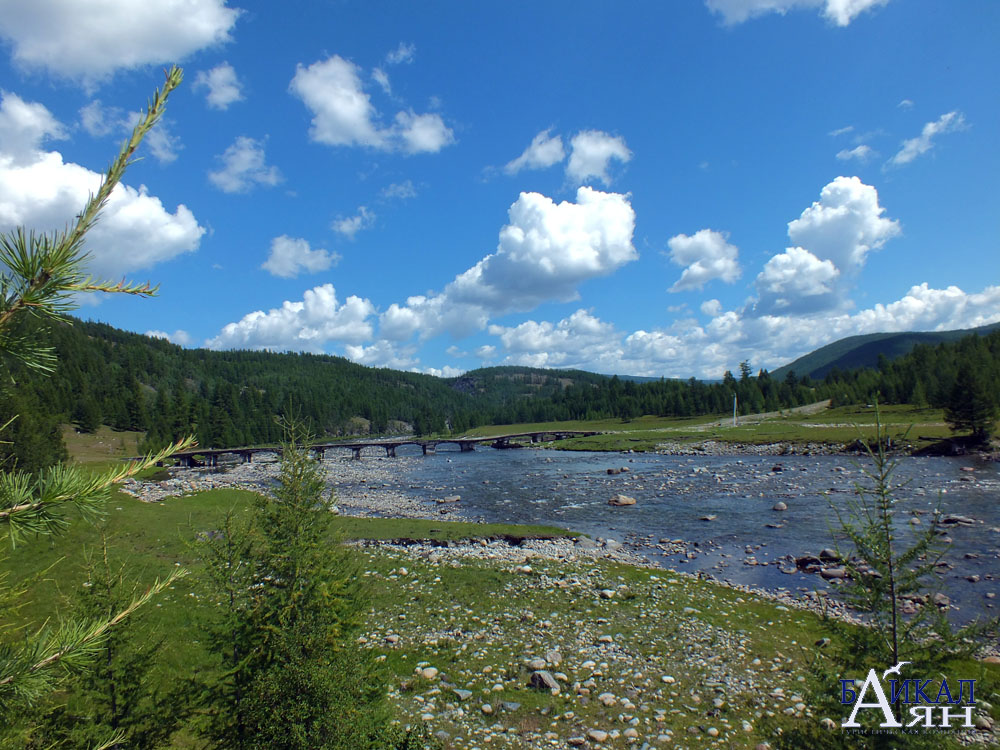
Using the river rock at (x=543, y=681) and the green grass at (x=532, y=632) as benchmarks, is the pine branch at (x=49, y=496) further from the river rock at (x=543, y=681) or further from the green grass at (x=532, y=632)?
the river rock at (x=543, y=681)

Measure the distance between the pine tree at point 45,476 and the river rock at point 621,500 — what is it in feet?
123

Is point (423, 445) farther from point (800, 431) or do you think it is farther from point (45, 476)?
point (45, 476)

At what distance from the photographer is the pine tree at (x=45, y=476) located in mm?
2766

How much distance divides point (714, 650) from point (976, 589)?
11.8 m

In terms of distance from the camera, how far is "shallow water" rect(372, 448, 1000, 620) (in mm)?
21120

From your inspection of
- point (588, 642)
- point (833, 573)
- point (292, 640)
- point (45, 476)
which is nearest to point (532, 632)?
point (588, 642)

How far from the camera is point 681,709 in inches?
430

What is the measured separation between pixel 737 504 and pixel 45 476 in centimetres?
3836

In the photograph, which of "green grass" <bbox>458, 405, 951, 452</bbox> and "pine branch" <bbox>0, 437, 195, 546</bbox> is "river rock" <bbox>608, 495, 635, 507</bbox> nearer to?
"pine branch" <bbox>0, 437, 195, 546</bbox>

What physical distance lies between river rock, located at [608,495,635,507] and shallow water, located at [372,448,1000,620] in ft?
2.25

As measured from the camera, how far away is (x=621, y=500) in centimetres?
3812

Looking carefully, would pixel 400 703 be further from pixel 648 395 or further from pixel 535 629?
pixel 648 395

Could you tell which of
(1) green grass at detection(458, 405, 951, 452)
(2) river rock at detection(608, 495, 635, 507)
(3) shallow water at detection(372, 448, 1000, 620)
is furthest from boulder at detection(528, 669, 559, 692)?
(1) green grass at detection(458, 405, 951, 452)

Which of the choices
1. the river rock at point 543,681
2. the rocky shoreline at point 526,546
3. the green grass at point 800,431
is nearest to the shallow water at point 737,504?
the rocky shoreline at point 526,546
